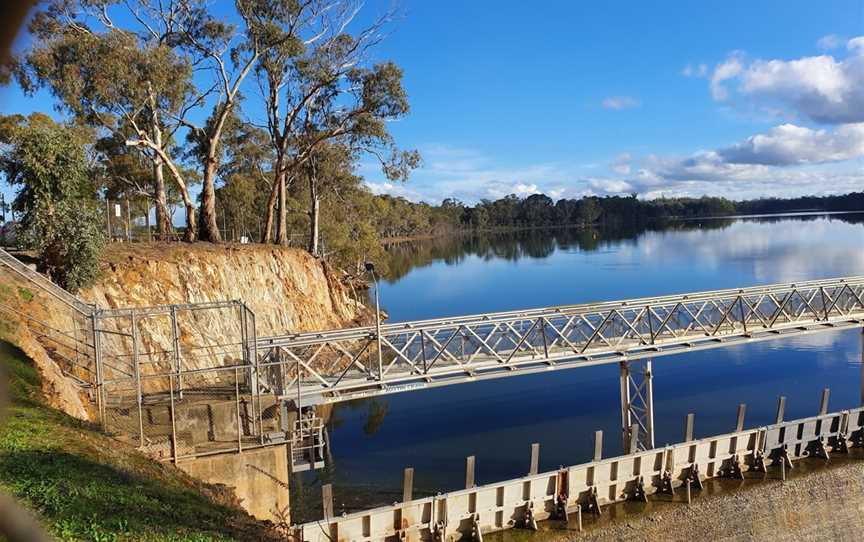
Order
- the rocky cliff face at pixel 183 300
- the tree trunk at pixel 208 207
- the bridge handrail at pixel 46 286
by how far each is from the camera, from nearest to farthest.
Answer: the rocky cliff face at pixel 183 300, the bridge handrail at pixel 46 286, the tree trunk at pixel 208 207

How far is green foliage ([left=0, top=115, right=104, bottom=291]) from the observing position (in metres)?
19.7

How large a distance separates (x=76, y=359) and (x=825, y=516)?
68.9 feet

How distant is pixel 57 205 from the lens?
20500 mm

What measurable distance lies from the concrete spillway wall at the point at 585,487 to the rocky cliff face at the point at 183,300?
5897 millimetres

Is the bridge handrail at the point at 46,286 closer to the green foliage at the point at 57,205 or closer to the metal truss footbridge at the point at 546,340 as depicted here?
the green foliage at the point at 57,205

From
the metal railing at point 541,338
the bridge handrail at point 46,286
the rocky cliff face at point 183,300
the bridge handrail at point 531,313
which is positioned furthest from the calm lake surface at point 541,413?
the bridge handrail at point 46,286

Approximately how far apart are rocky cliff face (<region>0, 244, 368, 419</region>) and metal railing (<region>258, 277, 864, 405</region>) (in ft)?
10.2

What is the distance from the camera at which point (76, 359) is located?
16.1m

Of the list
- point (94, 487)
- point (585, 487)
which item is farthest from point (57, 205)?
point (585, 487)

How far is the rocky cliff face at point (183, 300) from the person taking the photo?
610 inches

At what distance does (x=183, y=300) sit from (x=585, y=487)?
16.4m

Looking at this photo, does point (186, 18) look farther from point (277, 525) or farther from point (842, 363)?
point (842, 363)

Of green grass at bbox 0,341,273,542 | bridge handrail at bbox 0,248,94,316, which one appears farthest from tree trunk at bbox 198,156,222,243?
green grass at bbox 0,341,273,542

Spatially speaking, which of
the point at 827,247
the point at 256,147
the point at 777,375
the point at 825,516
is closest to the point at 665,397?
the point at 777,375
